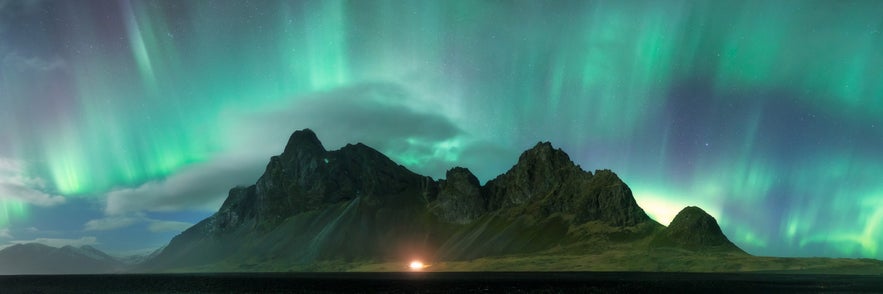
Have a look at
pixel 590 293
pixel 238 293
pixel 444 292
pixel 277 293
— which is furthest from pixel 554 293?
pixel 238 293

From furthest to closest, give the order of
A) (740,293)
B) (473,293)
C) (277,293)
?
(277,293)
(473,293)
(740,293)

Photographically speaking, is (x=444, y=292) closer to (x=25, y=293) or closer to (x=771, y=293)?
(x=771, y=293)

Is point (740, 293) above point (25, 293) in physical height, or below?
below

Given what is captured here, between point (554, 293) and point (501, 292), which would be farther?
point (501, 292)

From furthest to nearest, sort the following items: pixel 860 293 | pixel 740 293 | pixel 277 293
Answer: pixel 277 293, pixel 740 293, pixel 860 293

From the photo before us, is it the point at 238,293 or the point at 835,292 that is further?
the point at 238,293

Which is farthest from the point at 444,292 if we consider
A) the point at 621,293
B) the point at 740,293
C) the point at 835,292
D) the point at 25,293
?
the point at 25,293

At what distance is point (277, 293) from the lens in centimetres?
14850

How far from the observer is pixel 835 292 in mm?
119000

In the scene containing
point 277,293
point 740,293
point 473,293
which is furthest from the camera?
point 277,293

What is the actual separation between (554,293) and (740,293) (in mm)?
37606

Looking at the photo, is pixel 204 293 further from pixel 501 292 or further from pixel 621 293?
pixel 621 293

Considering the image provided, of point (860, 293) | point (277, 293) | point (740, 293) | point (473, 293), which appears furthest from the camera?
point (277, 293)

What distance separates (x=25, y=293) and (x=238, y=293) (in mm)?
56088
